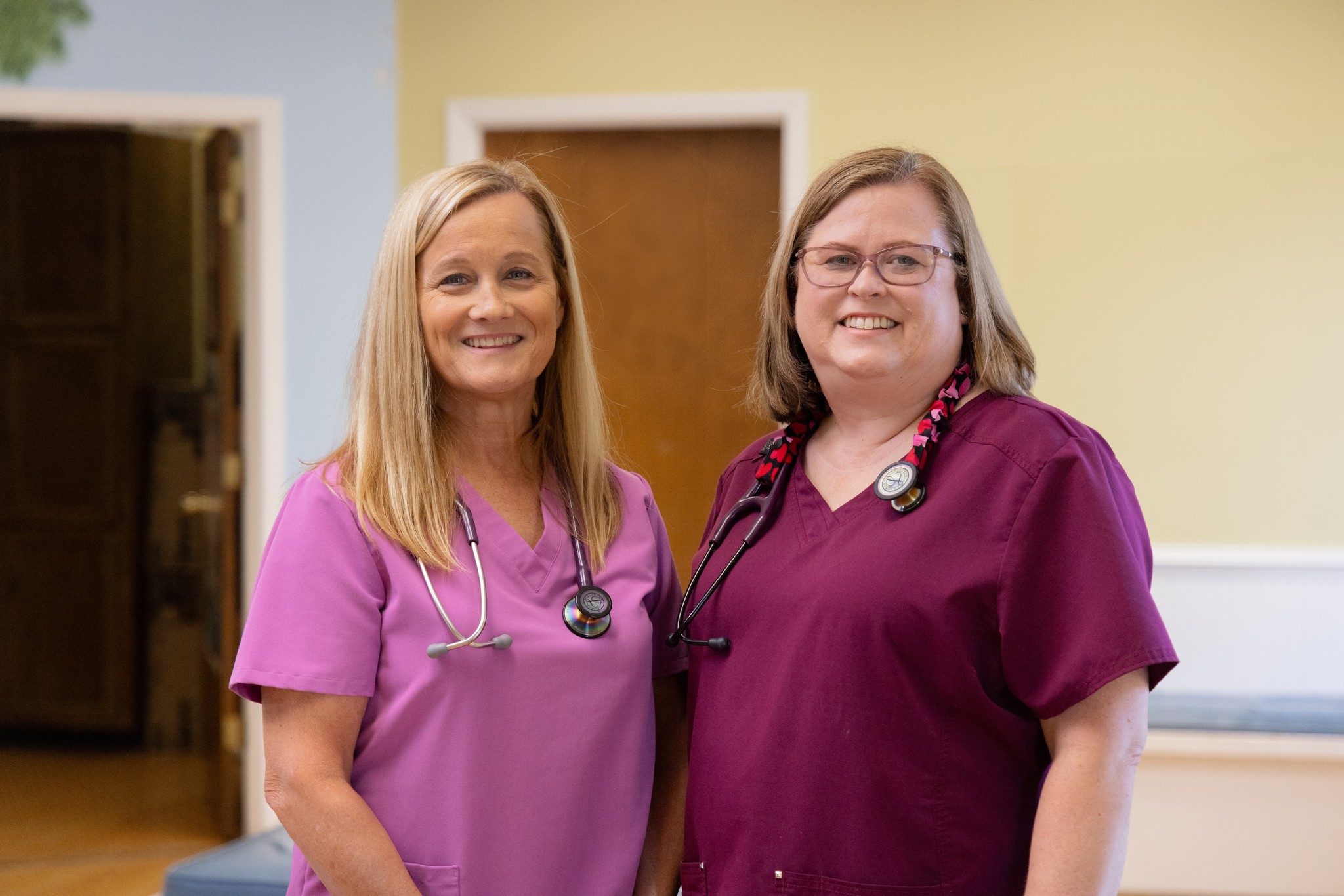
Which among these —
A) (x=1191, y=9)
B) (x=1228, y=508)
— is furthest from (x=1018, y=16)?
(x=1228, y=508)

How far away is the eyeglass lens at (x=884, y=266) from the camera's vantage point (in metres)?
1.25

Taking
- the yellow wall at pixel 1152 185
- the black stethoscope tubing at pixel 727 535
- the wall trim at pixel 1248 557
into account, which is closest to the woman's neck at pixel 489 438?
the black stethoscope tubing at pixel 727 535

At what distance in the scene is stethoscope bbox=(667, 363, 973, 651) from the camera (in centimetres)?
121

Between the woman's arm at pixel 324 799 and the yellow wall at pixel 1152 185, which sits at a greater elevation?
the yellow wall at pixel 1152 185

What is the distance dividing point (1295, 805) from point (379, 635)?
2672 millimetres

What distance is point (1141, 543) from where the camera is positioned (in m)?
1.17

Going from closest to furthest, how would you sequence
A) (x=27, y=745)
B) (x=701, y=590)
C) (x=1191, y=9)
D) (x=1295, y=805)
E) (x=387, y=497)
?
1. (x=387, y=497)
2. (x=701, y=590)
3. (x=1295, y=805)
4. (x=1191, y=9)
5. (x=27, y=745)

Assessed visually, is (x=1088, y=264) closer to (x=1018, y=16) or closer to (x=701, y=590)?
(x=1018, y=16)

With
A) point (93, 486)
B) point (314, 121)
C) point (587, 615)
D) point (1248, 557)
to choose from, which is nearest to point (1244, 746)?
point (1248, 557)

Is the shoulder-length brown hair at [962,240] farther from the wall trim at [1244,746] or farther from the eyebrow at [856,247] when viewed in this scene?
the wall trim at [1244,746]

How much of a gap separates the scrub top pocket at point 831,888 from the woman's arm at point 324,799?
0.38 meters

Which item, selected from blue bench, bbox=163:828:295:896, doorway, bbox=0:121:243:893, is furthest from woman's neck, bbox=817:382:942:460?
doorway, bbox=0:121:243:893

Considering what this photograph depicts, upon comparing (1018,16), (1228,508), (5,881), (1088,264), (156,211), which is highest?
(1018,16)

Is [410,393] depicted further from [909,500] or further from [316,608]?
[909,500]
